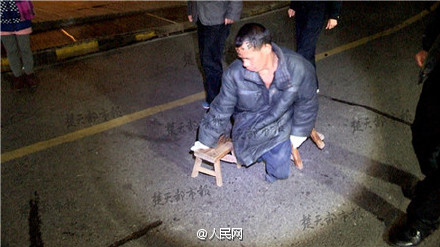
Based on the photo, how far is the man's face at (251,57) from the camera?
2754 mm

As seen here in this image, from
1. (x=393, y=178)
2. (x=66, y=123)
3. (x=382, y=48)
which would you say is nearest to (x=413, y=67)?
(x=382, y=48)

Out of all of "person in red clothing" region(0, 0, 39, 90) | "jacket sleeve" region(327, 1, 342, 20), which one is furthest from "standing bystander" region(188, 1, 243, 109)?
"person in red clothing" region(0, 0, 39, 90)

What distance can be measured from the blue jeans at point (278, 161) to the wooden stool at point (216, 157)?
12.9 inches

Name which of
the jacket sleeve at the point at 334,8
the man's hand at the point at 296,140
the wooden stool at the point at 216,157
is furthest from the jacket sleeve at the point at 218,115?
the jacket sleeve at the point at 334,8

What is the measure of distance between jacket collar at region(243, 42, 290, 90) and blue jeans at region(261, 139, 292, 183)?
0.59m

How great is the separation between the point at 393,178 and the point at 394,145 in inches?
22.7

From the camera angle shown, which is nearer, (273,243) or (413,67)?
(273,243)

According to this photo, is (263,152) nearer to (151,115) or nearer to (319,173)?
(319,173)

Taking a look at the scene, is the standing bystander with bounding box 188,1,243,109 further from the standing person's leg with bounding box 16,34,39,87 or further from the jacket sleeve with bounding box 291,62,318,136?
the standing person's leg with bounding box 16,34,39,87

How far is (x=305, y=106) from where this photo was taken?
3.17 m

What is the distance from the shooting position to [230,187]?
3.36 meters
